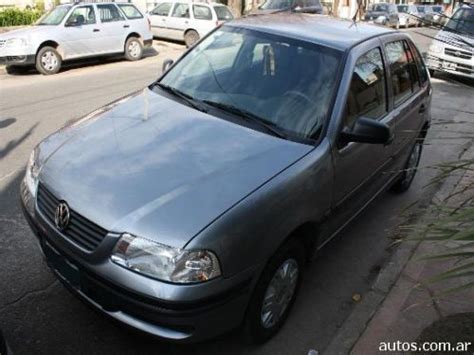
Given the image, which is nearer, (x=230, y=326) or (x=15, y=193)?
(x=230, y=326)

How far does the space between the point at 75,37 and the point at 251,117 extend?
31.7 feet

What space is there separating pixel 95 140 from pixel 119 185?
621 mm

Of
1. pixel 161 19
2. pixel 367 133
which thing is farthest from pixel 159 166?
pixel 161 19

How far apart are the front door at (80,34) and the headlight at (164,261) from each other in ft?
33.6

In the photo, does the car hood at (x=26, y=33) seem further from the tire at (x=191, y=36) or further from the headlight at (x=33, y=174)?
the headlight at (x=33, y=174)

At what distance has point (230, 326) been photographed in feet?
8.57

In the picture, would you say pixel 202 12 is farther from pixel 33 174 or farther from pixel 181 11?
pixel 33 174

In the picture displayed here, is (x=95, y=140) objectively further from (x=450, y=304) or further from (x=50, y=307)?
(x=450, y=304)

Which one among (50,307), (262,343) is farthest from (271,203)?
(50,307)

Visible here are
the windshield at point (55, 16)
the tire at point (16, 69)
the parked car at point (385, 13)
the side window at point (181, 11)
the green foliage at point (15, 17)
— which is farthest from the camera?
the parked car at point (385, 13)

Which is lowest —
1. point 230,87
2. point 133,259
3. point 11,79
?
point 11,79

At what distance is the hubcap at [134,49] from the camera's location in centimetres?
1347

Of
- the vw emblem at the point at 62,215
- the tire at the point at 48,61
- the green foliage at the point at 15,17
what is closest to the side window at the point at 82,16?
the tire at the point at 48,61

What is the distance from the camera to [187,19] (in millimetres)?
16453
